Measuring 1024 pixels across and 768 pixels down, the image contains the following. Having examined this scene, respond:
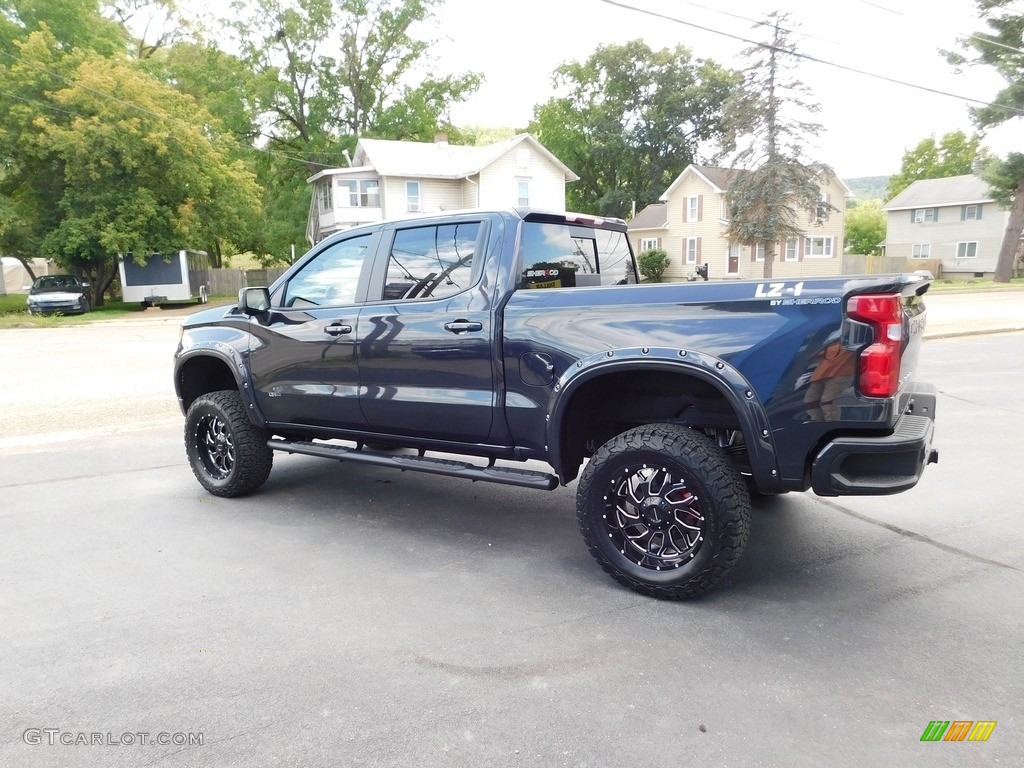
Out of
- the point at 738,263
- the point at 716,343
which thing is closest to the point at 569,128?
the point at 738,263

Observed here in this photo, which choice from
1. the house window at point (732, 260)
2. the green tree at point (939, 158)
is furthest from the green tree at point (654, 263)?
the green tree at point (939, 158)

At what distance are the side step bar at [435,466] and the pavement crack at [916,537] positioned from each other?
231 centimetres

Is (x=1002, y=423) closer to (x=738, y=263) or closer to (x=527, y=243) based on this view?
(x=527, y=243)

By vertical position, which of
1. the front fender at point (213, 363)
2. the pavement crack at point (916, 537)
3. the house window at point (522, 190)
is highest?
the house window at point (522, 190)

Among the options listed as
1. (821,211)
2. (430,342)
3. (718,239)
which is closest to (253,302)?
(430,342)

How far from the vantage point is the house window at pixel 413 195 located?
129 feet

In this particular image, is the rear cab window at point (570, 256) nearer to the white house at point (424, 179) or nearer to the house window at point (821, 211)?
the white house at point (424, 179)

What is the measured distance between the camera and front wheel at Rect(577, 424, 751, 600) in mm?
3584

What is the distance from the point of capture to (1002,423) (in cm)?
770

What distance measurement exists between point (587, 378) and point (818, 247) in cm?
4683

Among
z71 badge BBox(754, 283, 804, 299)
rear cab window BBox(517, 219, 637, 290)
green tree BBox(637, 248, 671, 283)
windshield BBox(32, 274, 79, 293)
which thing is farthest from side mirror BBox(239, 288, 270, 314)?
green tree BBox(637, 248, 671, 283)

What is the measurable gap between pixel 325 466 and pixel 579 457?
3109 mm

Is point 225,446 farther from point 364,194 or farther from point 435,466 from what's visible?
point 364,194

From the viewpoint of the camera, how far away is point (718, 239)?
46406 mm
